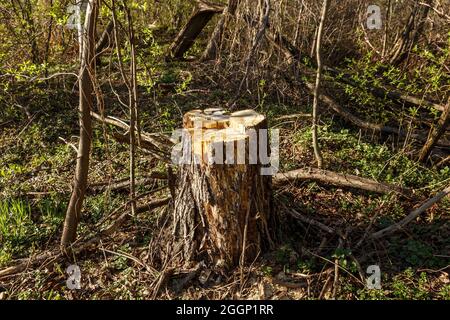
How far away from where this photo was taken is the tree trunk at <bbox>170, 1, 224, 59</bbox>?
22.2 feet

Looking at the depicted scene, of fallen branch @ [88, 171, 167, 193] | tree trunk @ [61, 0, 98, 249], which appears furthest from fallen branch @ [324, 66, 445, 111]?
tree trunk @ [61, 0, 98, 249]

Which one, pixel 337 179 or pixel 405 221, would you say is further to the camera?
pixel 337 179

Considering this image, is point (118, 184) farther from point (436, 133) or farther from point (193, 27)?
point (193, 27)

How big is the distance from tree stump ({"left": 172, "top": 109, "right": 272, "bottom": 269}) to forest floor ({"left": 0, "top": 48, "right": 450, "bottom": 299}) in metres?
0.17

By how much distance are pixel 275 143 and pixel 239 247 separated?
1.87 m

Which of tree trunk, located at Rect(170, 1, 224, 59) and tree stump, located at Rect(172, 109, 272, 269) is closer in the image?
tree stump, located at Rect(172, 109, 272, 269)

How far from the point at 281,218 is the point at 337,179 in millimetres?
828

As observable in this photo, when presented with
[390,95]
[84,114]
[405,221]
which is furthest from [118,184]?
[390,95]

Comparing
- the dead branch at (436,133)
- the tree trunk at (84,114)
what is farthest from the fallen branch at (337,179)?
the tree trunk at (84,114)

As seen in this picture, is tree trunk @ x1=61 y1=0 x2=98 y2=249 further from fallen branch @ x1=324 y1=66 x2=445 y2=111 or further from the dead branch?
the dead branch

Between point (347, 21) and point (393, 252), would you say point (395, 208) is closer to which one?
point (393, 252)

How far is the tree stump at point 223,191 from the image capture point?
298 cm

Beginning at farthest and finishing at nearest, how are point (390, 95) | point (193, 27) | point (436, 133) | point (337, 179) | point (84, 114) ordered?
1. point (193, 27)
2. point (390, 95)
3. point (436, 133)
4. point (337, 179)
5. point (84, 114)

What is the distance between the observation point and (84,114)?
10.6 ft
